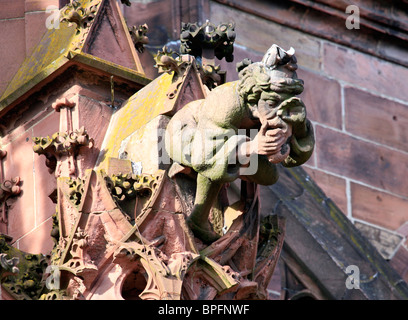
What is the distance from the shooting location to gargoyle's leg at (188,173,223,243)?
9.69 meters

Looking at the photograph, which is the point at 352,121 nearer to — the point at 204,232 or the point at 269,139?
the point at 204,232

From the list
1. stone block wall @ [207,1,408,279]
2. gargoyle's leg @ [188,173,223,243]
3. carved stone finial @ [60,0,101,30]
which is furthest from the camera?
stone block wall @ [207,1,408,279]

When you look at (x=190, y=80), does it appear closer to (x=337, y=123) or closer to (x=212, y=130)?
(x=212, y=130)

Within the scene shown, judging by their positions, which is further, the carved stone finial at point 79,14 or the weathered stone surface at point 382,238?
the weathered stone surface at point 382,238

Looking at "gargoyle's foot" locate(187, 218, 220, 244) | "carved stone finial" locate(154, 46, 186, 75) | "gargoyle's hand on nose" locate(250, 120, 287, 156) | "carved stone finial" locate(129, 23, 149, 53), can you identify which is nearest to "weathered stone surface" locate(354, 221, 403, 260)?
"carved stone finial" locate(129, 23, 149, 53)

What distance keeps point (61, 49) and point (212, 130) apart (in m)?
1.59

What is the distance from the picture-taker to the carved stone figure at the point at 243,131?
30.8 feet

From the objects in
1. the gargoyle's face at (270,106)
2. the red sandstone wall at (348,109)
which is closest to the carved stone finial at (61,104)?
the gargoyle's face at (270,106)

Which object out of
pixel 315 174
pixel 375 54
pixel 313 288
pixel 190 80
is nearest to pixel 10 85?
pixel 190 80

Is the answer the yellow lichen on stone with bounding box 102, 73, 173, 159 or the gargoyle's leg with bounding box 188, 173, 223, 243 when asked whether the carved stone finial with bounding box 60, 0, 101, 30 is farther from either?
the gargoyle's leg with bounding box 188, 173, 223, 243

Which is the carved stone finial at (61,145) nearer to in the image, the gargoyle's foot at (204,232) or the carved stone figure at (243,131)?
the carved stone figure at (243,131)

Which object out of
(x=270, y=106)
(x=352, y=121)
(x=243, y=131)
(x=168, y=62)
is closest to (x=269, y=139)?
(x=270, y=106)

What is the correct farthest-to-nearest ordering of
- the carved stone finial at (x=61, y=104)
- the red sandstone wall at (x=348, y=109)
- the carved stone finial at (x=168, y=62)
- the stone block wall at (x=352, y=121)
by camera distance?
1. the stone block wall at (x=352, y=121)
2. the red sandstone wall at (x=348, y=109)
3. the carved stone finial at (x=61, y=104)
4. the carved stone finial at (x=168, y=62)

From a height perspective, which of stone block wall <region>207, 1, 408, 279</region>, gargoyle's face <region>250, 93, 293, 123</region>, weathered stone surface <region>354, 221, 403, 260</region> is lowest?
weathered stone surface <region>354, 221, 403, 260</region>
